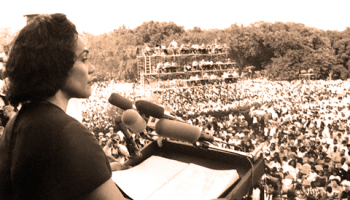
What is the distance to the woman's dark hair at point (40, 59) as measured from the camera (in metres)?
0.74

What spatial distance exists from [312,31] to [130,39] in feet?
42.9

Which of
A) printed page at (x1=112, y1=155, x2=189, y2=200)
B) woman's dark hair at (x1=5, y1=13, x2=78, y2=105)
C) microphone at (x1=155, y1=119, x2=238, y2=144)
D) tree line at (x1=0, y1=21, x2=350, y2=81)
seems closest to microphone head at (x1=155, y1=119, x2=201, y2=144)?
microphone at (x1=155, y1=119, x2=238, y2=144)

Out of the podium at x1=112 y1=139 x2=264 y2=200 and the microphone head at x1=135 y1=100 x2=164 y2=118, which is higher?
the microphone head at x1=135 y1=100 x2=164 y2=118

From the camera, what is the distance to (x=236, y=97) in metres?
16.8

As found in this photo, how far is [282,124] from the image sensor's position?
8.10 metres

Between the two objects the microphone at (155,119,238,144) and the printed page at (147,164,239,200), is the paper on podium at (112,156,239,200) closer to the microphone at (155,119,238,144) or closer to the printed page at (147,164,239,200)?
the printed page at (147,164,239,200)

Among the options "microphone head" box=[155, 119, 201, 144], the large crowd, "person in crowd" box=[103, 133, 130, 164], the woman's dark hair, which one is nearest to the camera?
the woman's dark hair

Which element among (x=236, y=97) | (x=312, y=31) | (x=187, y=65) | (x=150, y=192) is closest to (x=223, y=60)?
(x=187, y=65)

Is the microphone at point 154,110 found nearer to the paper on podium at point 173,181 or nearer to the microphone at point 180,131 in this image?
the microphone at point 180,131

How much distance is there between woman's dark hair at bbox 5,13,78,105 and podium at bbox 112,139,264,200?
413 mm

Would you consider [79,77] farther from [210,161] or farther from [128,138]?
[210,161]

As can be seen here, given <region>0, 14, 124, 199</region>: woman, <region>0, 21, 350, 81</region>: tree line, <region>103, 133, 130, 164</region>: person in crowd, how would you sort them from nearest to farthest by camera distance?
<region>0, 14, 124, 199</region>: woman, <region>103, 133, 130, 164</region>: person in crowd, <region>0, 21, 350, 81</region>: tree line

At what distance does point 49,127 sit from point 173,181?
50 cm

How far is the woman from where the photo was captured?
1.96ft
